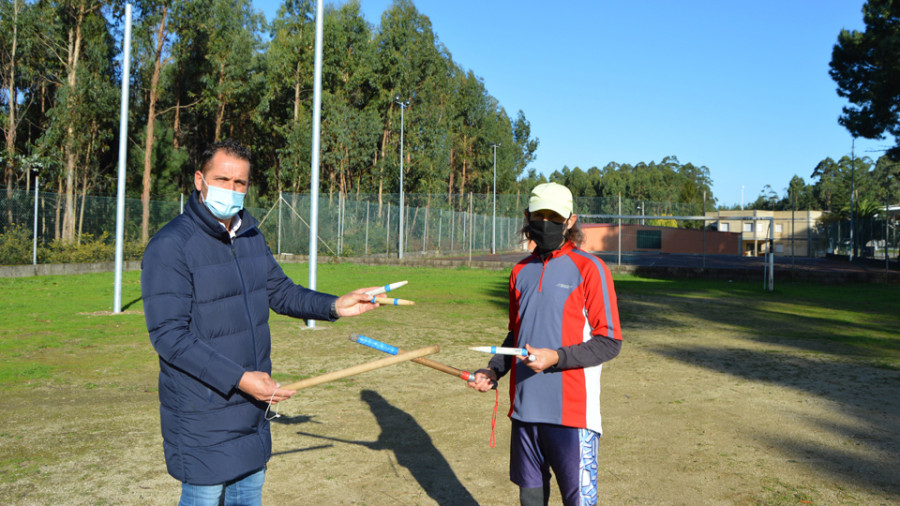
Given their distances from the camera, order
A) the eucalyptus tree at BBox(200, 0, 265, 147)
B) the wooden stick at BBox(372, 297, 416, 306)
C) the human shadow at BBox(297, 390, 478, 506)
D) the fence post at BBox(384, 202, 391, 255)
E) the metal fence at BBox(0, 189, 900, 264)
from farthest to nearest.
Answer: the eucalyptus tree at BBox(200, 0, 265, 147) < the fence post at BBox(384, 202, 391, 255) < the metal fence at BBox(0, 189, 900, 264) < the human shadow at BBox(297, 390, 478, 506) < the wooden stick at BBox(372, 297, 416, 306)

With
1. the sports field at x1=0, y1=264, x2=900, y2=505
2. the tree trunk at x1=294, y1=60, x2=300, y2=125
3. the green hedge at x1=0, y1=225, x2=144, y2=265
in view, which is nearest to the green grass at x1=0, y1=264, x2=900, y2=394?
the sports field at x1=0, y1=264, x2=900, y2=505

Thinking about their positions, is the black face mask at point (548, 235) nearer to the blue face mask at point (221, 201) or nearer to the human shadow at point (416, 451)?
the blue face mask at point (221, 201)

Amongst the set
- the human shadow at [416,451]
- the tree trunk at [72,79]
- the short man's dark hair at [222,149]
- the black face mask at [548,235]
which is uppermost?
the tree trunk at [72,79]

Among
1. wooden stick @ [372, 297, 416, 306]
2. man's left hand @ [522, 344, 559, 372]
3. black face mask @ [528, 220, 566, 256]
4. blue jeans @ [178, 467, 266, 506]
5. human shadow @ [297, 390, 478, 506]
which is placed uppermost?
black face mask @ [528, 220, 566, 256]

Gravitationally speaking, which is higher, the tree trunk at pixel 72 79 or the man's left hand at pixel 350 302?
the tree trunk at pixel 72 79

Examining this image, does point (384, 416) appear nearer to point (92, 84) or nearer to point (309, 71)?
point (92, 84)

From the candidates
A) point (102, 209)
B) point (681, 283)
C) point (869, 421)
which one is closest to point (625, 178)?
point (681, 283)

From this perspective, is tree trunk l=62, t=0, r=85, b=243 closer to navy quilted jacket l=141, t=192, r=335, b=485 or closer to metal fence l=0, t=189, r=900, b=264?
metal fence l=0, t=189, r=900, b=264

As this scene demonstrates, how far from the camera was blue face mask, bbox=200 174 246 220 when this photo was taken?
2922 mm

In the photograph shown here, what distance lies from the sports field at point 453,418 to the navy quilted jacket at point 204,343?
186cm

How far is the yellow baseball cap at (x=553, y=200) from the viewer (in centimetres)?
321

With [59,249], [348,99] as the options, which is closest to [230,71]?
[348,99]

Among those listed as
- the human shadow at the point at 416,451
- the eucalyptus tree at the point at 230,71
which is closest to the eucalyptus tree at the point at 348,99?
the eucalyptus tree at the point at 230,71

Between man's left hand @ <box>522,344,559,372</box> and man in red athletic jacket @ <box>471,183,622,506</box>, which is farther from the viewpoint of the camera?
man in red athletic jacket @ <box>471,183,622,506</box>
